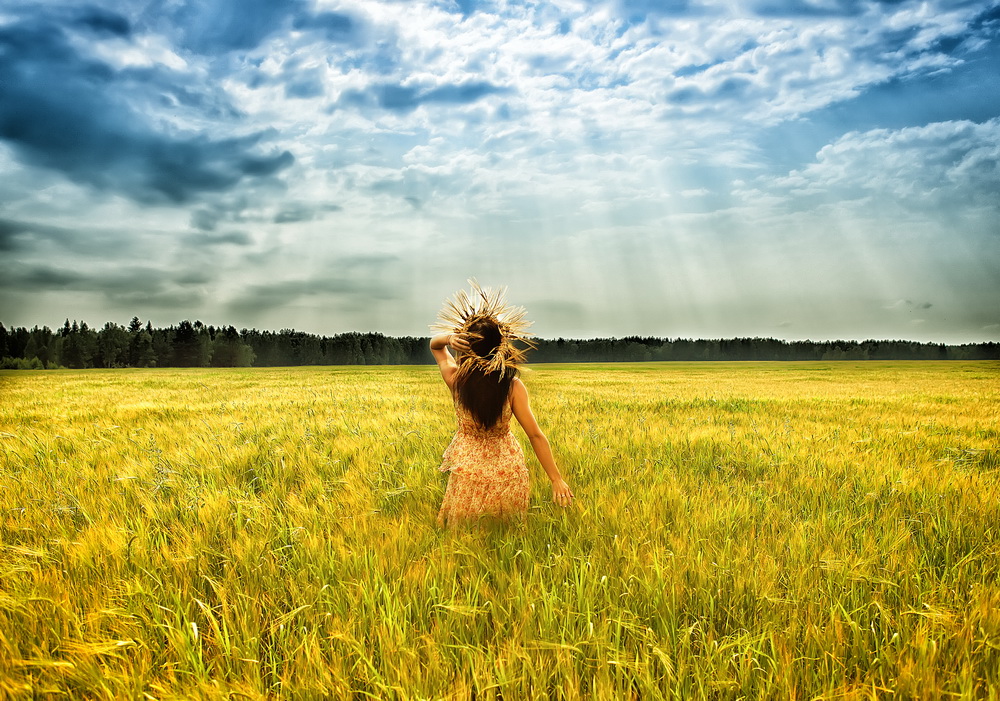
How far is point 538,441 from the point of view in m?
3.65

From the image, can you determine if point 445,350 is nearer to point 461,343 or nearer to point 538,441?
point 461,343

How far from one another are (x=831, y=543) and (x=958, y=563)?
0.63 m

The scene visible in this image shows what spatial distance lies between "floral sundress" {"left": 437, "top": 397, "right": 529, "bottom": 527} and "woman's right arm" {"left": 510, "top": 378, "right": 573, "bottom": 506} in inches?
3.9

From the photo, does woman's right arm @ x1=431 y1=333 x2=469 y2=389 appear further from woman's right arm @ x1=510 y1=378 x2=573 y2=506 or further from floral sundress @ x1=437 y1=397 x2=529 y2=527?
woman's right arm @ x1=510 y1=378 x2=573 y2=506

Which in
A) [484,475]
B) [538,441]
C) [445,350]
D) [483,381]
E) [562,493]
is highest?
[445,350]

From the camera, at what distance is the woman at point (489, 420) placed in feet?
11.7

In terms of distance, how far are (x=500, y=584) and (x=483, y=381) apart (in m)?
1.41

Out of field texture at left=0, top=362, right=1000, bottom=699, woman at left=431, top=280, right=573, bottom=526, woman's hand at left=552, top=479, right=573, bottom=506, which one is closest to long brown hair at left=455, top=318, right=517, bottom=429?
woman at left=431, top=280, right=573, bottom=526

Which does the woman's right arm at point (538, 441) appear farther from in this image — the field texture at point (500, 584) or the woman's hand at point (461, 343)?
the woman's hand at point (461, 343)

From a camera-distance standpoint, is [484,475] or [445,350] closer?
[484,475]

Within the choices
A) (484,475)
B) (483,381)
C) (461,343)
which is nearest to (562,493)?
(484,475)

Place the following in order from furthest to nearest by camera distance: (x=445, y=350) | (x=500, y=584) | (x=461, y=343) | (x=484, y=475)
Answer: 1. (x=445, y=350)
2. (x=484, y=475)
3. (x=461, y=343)
4. (x=500, y=584)

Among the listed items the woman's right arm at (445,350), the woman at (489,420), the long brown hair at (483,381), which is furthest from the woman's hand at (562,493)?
the woman's right arm at (445,350)

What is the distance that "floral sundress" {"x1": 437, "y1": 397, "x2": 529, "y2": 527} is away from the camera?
11.9ft
